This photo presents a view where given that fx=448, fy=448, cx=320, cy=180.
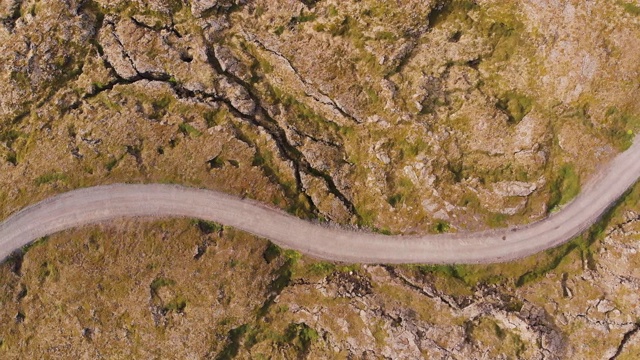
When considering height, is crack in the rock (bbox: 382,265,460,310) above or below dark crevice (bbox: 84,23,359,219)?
below

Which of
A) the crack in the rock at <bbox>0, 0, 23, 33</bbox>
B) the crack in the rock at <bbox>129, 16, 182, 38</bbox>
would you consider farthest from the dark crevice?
the crack in the rock at <bbox>0, 0, 23, 33</bbox>

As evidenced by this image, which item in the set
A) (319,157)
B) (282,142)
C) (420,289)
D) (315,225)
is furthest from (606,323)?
(282,142)

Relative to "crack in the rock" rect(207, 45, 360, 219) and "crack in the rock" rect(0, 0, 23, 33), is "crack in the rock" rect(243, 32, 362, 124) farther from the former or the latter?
"crack in the rock" rect(0, 0, 23, 33)

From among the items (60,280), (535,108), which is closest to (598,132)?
(535,108)

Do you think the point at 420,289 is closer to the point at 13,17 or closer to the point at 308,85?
the point at 308,85

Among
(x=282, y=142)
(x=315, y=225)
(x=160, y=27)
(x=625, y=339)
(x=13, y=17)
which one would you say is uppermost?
(x=160, y=27)

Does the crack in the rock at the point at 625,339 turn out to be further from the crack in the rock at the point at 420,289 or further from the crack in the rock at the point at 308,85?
the crack in the rock at the point at 308,85

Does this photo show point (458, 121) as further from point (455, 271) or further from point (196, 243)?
point (196, 243)
